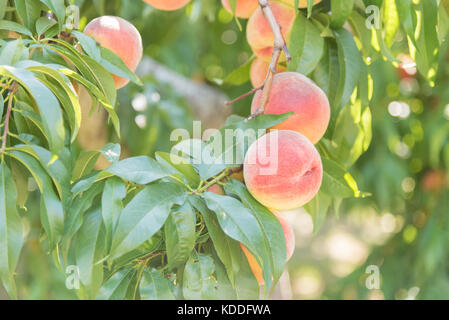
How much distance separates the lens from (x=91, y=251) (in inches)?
23.8

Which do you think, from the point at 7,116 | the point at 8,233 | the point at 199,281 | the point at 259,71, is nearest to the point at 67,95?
the point at 7,116

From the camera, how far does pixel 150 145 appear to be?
63.0 inches

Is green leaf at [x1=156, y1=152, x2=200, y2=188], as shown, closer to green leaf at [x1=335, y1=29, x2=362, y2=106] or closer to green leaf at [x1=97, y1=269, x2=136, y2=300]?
green leaf at [x1=97, y1=269, x2=136, y2=300]

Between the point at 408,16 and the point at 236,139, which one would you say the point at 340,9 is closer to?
the point at 408,16

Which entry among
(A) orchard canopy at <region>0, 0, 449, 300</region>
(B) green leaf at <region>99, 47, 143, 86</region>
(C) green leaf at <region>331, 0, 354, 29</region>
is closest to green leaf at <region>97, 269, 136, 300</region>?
(A) orchard canopy at <region>0, 0, 449, 300</region>

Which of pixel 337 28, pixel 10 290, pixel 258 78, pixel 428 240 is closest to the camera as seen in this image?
pixel 10 290

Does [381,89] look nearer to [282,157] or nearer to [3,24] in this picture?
[282,157]

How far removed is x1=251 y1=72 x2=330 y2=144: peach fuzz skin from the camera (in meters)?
0.78

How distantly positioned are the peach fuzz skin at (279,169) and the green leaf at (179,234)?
0.11 meters

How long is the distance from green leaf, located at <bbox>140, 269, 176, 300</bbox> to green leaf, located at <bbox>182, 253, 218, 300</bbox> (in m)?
0.02

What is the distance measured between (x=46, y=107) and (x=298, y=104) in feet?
1.24
